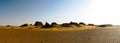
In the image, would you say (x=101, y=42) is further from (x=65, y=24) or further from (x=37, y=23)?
(x=37, y=23)

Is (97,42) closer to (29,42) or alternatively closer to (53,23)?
(29,42)

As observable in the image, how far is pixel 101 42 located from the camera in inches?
601

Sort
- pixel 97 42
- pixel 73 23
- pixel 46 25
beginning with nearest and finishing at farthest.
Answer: pixel 97 42 < pixel 46 25 < pixel 73 23

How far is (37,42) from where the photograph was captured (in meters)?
15.8

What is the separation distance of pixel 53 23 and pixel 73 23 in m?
5.89

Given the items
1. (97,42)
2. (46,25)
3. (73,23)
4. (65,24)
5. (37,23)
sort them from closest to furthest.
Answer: (97,42)
(46,25)
(65,24)
(73,23)
(37,23)

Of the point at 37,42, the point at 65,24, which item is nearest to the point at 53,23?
the point at 65,24

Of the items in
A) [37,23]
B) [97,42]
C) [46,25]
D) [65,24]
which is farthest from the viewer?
[37,23]

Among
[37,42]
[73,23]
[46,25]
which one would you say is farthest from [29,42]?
[73,23]

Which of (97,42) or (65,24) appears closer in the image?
(97,42)

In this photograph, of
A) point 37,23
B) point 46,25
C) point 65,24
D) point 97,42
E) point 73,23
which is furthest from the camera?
point 37,23

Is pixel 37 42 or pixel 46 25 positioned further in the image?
pixel 46 25

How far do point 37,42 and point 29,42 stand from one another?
0.60m

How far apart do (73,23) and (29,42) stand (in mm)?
45848
